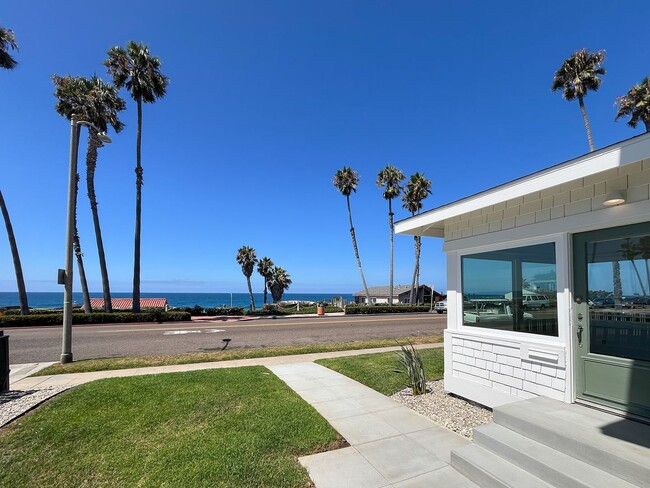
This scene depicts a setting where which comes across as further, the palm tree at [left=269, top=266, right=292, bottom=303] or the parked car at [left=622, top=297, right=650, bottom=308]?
the palm tree at [left=269, top=266, right=292, bottom=303]

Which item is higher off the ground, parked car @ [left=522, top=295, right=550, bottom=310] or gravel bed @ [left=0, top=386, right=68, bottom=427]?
parked car @ [left=522, top=295, right=550, bottom=310]

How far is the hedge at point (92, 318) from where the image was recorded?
774 inches

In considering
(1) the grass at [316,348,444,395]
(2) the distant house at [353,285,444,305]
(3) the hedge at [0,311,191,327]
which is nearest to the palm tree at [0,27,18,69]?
(3) the hedge at [0,311,191,327]

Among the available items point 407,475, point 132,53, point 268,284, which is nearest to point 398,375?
point 407,475

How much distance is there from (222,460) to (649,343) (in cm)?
460

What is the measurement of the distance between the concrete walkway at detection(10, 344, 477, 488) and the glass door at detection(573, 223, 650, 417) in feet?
5.59

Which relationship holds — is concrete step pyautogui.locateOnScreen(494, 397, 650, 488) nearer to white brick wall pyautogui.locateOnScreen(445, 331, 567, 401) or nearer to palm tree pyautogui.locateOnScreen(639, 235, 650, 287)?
white brick wall pyautogui.locateOnScreen(445, 331, 567, 401)

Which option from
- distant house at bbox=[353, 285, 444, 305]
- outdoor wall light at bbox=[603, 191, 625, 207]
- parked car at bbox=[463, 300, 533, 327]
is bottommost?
distant house at bbox=[353, 285, 444, 305]

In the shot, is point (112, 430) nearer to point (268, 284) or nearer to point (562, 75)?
point (562, 75)

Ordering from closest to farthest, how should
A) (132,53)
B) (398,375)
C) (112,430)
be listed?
(112,430) → (398,375) → (132,53)

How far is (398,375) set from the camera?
24.7ft

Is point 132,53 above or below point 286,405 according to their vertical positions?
above

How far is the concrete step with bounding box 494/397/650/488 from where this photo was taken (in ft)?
9.65

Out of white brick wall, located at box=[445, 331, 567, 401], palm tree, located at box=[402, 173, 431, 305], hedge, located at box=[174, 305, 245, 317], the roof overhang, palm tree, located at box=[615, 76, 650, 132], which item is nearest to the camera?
the roof overhang
